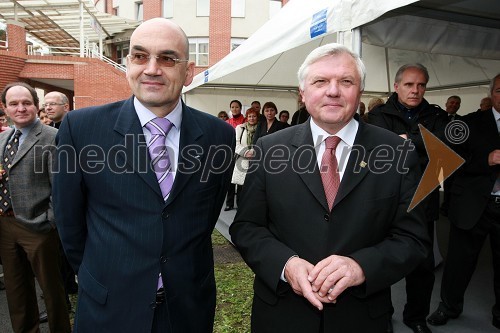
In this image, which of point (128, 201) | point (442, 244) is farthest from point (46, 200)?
point (442, 244)

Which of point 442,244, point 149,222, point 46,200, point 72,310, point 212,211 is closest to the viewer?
point 149,222

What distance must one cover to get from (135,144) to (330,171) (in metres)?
0.85

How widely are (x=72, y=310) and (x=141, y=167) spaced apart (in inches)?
109

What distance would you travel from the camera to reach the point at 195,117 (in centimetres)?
185

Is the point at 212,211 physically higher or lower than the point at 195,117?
lower

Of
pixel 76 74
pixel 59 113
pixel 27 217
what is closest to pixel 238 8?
pixel 76 74

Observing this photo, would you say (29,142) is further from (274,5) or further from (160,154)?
(274,5)

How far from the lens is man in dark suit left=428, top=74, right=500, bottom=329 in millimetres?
3004

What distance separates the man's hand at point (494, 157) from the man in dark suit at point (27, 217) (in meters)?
3.34

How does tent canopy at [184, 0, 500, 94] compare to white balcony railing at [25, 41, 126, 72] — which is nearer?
tent canopy at [184, 0, 500, 94]

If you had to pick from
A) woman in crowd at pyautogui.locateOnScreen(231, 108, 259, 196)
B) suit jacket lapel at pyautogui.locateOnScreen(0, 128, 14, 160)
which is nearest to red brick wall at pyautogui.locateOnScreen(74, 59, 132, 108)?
woman in crowd at pyautogui.locateOnScreen(231, 108, 259, 196)

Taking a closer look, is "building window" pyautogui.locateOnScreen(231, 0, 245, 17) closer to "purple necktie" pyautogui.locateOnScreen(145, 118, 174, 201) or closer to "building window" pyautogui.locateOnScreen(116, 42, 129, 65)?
"building window" pyautogui.locateOnScreen(116, 42, 129, 65)

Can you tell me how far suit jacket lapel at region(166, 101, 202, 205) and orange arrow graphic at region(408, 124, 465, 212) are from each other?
5.46ft

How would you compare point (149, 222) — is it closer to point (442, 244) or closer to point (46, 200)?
point (46, 200)
